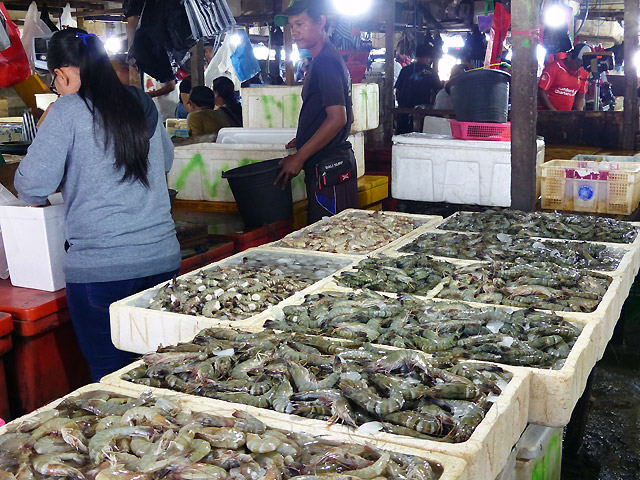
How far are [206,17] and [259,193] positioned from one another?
145cm

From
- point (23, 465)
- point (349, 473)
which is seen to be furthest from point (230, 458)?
point (23, 465)

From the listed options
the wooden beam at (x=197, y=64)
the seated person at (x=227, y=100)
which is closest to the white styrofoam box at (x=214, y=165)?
the seated person at (x=227, y=100)

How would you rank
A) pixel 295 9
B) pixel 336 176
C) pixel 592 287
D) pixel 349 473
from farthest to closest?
pixel 336 176, pixel 295 9, pixel 592 287, pixel 349 473

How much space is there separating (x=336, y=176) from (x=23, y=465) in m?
3.42

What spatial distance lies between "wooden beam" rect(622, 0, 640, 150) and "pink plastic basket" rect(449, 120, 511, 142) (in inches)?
115

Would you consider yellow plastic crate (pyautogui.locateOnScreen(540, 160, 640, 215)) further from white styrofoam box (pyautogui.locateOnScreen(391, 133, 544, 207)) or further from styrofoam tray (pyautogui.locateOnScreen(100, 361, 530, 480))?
styrofoam tray (pyautogui.locateOnScreen(100, 361, 530, 480))

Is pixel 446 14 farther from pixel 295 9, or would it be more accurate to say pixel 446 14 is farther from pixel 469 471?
pixel 469 471

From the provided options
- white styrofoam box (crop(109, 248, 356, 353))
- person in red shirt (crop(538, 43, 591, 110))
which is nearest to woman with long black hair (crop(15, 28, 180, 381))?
white styrofoam box (crop(109, 248, 356, 353))

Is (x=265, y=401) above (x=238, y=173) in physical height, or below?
below

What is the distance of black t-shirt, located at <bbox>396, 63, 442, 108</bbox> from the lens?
36.6 ft

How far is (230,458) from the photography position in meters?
1.58

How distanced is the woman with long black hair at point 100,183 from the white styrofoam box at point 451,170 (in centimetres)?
308

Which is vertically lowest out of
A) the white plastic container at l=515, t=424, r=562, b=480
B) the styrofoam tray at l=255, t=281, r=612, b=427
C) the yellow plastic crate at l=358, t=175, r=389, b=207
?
the white plastic container at l=515, t=424, r=562, b=480

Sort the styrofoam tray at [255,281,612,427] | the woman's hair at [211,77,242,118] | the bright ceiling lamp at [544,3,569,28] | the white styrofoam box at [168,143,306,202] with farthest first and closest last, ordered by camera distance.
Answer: the bright ceiling lamp at [544,3,569,28] < the woman's hair at [211,77,242,118] < the white styrofoam box at [168,143,306,202] < the styrofoam tray at [255,281,612,427]
